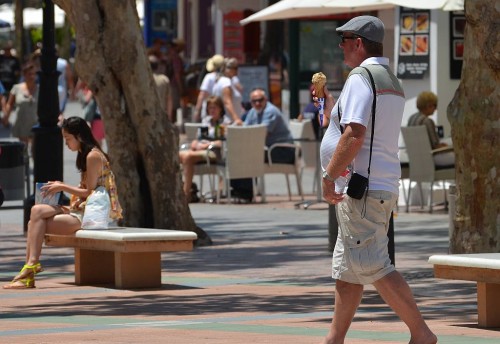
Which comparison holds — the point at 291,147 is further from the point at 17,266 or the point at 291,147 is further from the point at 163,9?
the point at 163,9

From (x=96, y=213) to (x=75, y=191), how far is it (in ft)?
0.95

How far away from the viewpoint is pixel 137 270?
12.5m

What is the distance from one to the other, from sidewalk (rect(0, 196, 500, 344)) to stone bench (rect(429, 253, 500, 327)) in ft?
0.45

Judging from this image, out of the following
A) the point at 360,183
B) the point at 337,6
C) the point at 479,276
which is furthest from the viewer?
the point at 337,6

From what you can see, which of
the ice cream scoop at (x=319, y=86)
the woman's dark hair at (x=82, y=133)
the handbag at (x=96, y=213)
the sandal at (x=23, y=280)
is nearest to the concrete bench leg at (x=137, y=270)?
the handbag at (x=96, y=213)

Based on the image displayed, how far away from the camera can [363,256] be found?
8.23 m

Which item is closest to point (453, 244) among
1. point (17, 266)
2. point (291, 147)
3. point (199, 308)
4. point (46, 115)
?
point (199, 308)

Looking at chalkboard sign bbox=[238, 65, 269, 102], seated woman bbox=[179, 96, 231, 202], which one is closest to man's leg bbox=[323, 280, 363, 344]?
seated woman bbox=[179, 96, 231, 202]

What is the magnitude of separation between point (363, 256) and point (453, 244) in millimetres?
4179

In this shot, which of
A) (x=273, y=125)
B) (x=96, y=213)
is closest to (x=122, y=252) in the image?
(x=96, y=213)

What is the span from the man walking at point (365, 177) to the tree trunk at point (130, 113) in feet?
24.5

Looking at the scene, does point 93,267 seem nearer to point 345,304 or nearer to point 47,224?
point 47,224

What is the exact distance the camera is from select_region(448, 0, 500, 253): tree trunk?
38.7ft

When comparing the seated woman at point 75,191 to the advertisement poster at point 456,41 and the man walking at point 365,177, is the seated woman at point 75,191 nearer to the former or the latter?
the man walking at point 365,177
